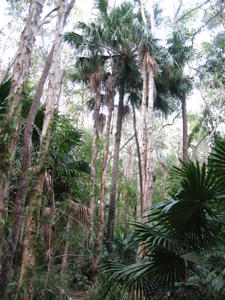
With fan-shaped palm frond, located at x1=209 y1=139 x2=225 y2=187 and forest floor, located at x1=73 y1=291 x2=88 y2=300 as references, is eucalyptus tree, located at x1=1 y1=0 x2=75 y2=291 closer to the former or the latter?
fan-shaped palm frond, located at x1=209 y1=139 x2=225 y2=187

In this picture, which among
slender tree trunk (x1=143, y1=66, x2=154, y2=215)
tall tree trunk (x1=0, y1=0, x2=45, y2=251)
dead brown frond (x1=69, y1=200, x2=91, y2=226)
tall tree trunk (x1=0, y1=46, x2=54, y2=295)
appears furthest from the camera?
slender tree trunk (x1=143, y1=66, x2=154, y2=215)

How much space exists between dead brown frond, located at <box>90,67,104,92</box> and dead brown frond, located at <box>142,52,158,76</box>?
196cm

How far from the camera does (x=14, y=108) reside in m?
3.46

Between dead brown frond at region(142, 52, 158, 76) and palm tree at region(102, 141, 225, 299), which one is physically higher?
dead brown frond at region(142, 52, 158, 76)

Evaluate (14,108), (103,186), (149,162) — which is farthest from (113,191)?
(14,108)

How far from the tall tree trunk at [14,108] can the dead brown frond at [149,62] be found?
730cm

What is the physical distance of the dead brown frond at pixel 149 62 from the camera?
36.2ft

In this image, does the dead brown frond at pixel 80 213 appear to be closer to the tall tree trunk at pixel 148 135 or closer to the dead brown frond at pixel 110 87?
the tall tree trunk at pixel 148 135

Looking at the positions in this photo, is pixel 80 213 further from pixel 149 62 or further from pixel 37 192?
pixel 149 62

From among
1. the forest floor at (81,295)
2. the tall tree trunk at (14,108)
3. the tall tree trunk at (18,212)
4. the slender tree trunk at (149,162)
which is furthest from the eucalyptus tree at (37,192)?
the forest floor at (81,295)

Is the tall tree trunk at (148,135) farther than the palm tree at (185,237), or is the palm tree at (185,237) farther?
the tall tree trunk at (148,135)

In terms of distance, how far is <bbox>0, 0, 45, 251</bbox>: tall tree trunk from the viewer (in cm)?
311

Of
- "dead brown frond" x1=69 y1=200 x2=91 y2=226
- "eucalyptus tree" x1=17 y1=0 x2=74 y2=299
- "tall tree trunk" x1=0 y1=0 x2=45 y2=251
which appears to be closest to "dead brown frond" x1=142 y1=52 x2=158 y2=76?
"eucalyptus tree" x1=17 y1=0 x2=74 y2=299

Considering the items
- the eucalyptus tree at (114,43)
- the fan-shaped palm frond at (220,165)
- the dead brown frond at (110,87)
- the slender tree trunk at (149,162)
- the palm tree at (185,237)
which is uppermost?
the eucalyptus tree at (114,43)
